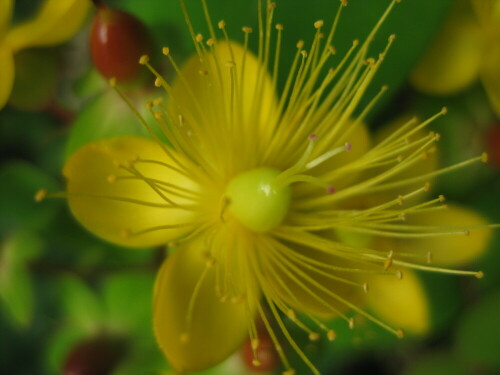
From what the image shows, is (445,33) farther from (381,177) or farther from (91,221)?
(91,221)

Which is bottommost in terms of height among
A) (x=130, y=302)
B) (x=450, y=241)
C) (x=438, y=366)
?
(x=438, y=366)

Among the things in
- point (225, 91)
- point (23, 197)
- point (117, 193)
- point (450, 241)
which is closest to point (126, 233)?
point (117, 193)

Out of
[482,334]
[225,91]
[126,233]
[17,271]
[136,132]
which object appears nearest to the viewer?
[126,233]

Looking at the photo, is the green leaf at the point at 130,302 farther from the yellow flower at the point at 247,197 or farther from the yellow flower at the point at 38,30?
the yellow flower at the point at 38,30

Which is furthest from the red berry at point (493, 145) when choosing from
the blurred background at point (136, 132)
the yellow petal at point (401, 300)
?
the yellow petal at point (401, 300)

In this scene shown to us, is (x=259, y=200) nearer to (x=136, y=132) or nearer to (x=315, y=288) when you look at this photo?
(x=315, y=288)

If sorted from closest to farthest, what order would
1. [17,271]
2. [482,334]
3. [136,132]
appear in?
[136,132]
[17,271]
[482,334]

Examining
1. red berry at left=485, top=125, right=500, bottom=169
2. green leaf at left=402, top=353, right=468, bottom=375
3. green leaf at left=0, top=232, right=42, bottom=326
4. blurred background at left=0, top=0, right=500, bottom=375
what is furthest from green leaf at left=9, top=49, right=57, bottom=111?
green leaf at left=402, top=353, right=468, bottom=375

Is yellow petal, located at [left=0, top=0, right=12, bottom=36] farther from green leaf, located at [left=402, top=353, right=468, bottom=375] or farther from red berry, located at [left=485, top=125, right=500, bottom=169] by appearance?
green leaf, located at [left=402, top=353, right=468, bottom=375]
